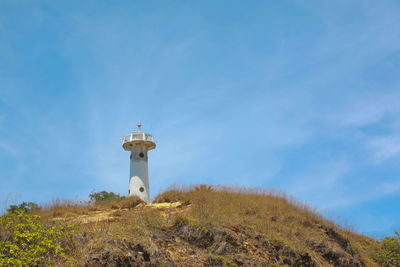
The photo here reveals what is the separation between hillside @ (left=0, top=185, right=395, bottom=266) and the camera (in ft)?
30.3

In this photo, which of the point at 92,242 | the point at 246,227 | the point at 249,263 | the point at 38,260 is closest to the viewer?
the point at 38,260

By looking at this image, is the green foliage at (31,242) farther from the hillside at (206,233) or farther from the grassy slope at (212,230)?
the grassy slope at (212,230)

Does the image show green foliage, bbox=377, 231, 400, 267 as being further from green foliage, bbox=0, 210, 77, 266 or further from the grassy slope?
green foliage, bbox=0, 210, 77, 266

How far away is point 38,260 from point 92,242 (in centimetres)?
134

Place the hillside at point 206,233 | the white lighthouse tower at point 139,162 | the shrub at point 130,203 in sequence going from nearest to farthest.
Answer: the hillside at point 206,233 < the shrub at point 130,203 < the white lighthouse tower at point 139,162

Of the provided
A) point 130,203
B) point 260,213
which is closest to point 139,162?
point 130,203

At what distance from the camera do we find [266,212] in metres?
15.8

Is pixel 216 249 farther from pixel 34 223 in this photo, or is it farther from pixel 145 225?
pixel 34 223

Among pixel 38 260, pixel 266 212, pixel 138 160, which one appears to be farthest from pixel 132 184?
pixel 38 260

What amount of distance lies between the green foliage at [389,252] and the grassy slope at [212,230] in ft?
1.83

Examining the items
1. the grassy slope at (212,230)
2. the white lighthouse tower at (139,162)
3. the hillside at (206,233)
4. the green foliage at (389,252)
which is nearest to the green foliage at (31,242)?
the hillside at (206,233)

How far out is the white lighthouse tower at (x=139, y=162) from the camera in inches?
1106

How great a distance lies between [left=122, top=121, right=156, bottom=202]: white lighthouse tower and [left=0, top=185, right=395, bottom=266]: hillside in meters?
9.31

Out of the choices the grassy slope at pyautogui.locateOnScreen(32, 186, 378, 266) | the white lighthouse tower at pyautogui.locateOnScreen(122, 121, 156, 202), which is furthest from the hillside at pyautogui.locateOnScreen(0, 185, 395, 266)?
the white lighthouse tower at pyautogui.locateOnScreen(122, 121, 156, 202)
